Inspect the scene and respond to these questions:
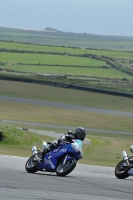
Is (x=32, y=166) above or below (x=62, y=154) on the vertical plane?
below

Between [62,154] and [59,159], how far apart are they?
17 cm

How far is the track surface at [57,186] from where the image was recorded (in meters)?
11.4

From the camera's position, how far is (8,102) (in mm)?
57438

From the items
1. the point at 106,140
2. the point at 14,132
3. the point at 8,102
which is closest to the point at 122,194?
the point at 14,132

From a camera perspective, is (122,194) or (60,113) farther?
(60,113)

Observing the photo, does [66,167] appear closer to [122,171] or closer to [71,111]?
[122,171]

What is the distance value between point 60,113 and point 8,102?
20.2 feet

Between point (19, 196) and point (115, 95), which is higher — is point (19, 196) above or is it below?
above

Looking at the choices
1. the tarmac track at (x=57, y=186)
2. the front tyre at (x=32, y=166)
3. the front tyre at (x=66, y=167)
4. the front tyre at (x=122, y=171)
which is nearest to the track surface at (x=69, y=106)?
the tarmac track at (x=57, y=186)

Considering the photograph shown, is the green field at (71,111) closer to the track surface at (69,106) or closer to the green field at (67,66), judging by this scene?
the green field at (67,66)

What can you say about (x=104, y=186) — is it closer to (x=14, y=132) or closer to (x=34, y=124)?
(x=14, y=132)

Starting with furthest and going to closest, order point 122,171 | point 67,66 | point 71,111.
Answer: point 67,66 → point 71,111 → point 122,171

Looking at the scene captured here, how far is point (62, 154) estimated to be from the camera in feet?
50.0

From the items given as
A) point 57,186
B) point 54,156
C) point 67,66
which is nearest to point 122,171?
point 54,156
